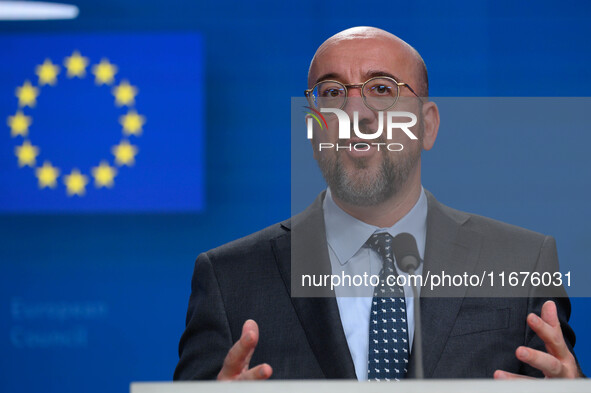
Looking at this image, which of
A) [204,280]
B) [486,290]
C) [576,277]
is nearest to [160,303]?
→ [204,280]

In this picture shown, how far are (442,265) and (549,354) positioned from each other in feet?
2.10

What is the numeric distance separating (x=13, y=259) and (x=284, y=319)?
1.29 meters

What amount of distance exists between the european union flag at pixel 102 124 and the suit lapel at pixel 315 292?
62 centimetres

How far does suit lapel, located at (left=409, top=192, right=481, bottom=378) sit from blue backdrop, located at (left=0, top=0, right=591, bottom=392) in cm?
63

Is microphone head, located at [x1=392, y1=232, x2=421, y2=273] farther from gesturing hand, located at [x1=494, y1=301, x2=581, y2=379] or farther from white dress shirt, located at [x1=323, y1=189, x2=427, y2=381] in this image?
white dress shirt, located at [x1=323, y1=189, x2=427, y2=381]

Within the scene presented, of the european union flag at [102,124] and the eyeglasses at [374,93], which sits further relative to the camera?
the european union flag at [102,124]

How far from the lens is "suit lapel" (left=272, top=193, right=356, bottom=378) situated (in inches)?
78.0

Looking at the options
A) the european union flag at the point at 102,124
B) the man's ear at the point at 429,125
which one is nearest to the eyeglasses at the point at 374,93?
the man's ear at the point at 429,125

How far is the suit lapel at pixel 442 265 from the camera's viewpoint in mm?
2002

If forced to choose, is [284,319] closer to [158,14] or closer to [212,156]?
[212,156]

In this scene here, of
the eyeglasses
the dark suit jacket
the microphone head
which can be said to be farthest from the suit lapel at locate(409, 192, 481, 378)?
the microphone head

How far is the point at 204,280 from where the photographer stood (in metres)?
2.22

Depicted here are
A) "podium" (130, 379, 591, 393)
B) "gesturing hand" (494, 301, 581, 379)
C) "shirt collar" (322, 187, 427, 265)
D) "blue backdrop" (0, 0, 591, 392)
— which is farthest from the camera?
"blue backdrop" (0, 0, 591, 392)

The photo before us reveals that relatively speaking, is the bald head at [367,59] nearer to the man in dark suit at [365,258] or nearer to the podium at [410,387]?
the man in dark suit at [365,258]
